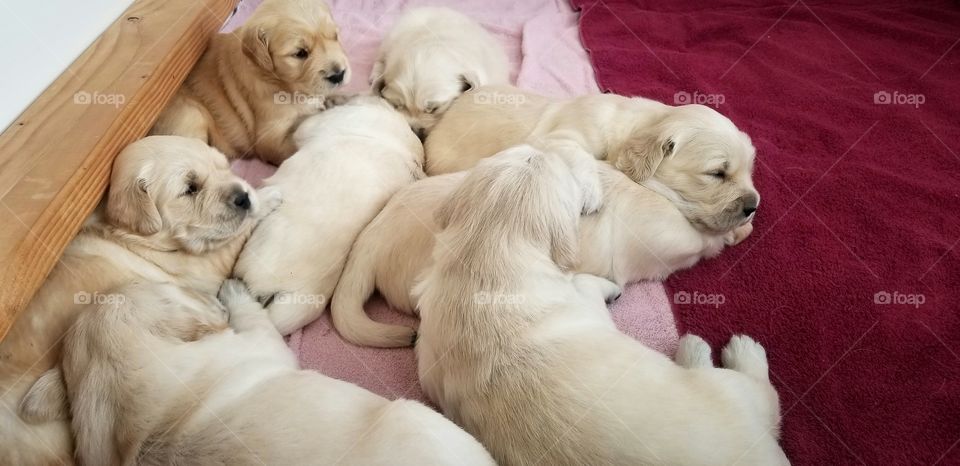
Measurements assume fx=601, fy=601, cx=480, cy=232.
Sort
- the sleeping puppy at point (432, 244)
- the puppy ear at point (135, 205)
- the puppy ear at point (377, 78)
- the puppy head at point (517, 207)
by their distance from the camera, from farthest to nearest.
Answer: the puppy ear at point (377, 78), the sleeping puppy at point (432, 244), the puppy ear at point (135, 205), the puppy head at point (517, 207)

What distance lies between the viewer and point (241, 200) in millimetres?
2496

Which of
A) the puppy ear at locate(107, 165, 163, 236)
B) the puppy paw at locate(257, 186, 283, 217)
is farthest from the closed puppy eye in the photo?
the puppy ear at locate(107, 165, 163, 236)

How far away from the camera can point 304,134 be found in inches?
123

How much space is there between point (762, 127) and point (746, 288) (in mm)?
1281

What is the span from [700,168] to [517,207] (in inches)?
42.2

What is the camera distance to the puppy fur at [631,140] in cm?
262

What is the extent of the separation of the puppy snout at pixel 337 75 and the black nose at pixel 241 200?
0.99m

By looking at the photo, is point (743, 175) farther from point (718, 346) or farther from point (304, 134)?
point (304, 134)

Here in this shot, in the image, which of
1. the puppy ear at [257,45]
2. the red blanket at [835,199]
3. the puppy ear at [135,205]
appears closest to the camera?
the red blanket at [835,199]

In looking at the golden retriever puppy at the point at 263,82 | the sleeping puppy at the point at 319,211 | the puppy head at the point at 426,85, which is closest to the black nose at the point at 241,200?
the sleeping puppy at the point at 319,211

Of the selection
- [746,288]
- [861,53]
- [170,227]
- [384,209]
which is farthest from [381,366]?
[861,53]

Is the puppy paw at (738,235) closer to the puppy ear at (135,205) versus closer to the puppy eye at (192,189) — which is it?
the puppy eye at (192,189)

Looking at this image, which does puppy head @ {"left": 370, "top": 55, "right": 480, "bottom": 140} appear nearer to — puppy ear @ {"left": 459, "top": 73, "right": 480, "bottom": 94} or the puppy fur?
puppy ear @ {"left": 459, "top": 73, "right": 480, "bottom": 94}

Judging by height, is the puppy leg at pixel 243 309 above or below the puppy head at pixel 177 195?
below
